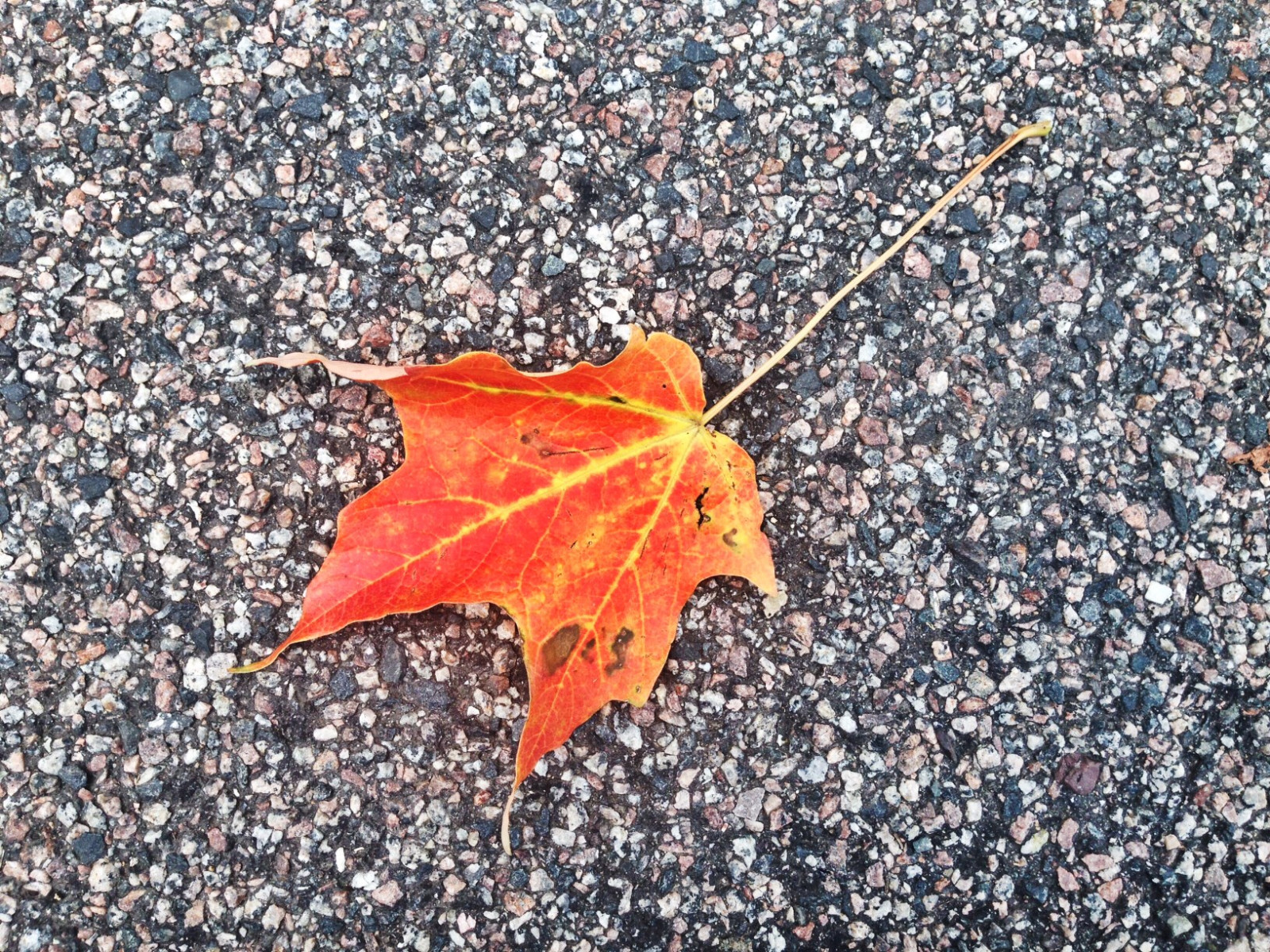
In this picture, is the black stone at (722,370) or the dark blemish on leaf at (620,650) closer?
the dark blemish on leaf at (620,650)

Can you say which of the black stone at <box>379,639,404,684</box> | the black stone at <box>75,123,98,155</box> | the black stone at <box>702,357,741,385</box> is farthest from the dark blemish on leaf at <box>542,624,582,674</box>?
the black stone at <box>75,123,98,155</box>

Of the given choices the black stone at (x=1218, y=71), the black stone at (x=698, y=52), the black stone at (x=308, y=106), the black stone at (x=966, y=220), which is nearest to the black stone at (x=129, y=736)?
the black stone at (x=308, y=106)

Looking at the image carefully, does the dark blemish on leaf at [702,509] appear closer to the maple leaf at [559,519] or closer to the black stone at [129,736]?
the maple leaf at [559,519]

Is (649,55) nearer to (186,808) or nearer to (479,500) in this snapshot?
(479,500)

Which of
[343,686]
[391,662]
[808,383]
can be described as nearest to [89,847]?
[343,686]

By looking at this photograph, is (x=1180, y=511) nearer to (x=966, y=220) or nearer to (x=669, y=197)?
(x=966, y=220)

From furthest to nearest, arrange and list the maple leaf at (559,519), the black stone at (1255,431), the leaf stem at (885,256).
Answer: the black stone at (1255,431)
the leaf stem at (885,256)
the maple leaf at (559,519)
